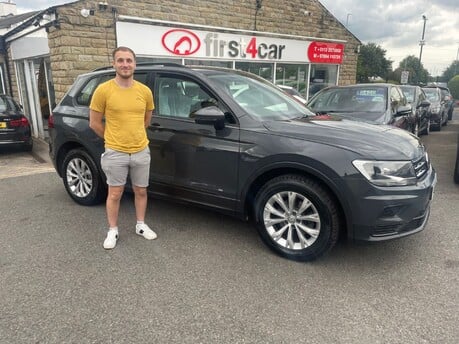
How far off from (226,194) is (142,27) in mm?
6461

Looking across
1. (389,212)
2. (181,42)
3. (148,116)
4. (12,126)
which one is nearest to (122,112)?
(148,116)

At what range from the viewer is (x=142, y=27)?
8.48 m

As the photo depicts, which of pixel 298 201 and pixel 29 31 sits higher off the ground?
pixel 29 31

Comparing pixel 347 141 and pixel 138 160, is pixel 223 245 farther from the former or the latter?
pixel 347 141

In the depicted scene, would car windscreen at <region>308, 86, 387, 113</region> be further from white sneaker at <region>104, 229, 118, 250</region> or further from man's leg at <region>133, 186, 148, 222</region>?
white sneaker at <region>104, 229, 118, 250</region>

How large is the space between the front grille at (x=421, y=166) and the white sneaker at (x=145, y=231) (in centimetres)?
249

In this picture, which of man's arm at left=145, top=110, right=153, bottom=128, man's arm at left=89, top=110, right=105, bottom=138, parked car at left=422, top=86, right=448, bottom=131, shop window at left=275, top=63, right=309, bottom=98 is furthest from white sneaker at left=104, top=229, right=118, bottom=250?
parked car at left=422, top=86, right=448, bottom=131

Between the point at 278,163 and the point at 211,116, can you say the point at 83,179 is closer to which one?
the point at 211,116

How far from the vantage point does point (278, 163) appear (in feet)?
10.3

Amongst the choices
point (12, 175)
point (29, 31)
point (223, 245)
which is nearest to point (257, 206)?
point (223, 245)

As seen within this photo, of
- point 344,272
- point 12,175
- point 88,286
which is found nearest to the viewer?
point 88,286

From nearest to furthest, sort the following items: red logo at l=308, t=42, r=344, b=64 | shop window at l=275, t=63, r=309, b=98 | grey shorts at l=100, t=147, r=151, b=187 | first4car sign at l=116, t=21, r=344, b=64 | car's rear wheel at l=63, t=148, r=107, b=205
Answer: grey shorts at l=100, t=147, r=151, b=187 < car's rear wheel at l=63, t=148, r=107, b=205 < first4car sign at l=116, t=21, r=344, b=64 < shop window at l=275, t=63, r=309, b=98 < red logo at l=308, t=42, r=344, b=64

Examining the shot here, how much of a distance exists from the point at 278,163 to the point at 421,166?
4.03ft

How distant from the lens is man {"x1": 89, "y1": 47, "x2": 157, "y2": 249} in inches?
126
